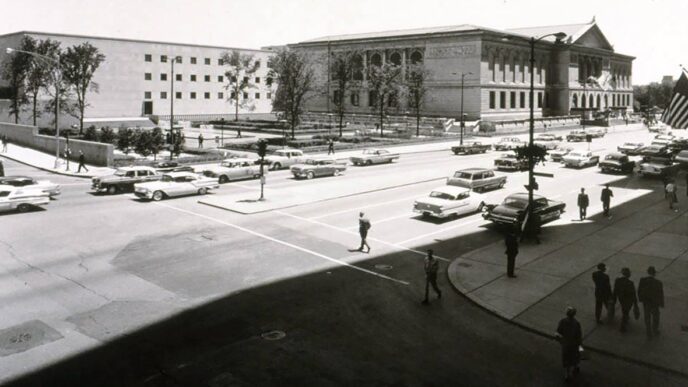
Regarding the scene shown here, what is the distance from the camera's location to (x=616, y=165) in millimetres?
43469

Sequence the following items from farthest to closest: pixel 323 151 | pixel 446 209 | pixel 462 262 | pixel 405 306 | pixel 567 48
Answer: pixel 567 48, pixel 323 151, pixel 446 209, pixel 462 262, pixel 405 306

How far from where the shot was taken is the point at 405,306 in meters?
15.7

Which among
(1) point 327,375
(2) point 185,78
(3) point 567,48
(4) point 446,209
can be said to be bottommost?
(1) point 327,375

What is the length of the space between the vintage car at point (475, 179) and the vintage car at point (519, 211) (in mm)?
6891

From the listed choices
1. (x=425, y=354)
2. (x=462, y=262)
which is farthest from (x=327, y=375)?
(x=462, y=262)

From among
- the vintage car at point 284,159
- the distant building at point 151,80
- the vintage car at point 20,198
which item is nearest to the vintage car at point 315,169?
the vintage car at point 284,159

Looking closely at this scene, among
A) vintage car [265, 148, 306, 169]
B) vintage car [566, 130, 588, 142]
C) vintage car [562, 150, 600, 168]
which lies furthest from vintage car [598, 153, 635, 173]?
vintage car [566, 130, 588, 142]

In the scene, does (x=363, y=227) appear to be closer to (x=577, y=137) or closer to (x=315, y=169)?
(x=315, y=169)

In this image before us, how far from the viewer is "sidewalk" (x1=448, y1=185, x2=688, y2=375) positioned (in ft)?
43.4

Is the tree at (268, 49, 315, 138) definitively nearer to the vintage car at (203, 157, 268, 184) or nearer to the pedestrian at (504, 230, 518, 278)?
the vintage car at (203, 157, 268, 184)

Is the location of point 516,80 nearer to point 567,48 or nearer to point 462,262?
point 567,48

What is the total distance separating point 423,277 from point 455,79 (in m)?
84.5

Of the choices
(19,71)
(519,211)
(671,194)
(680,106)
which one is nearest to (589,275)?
(519,211)

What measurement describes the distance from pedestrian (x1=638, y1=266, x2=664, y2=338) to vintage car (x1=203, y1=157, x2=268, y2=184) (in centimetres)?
2914
